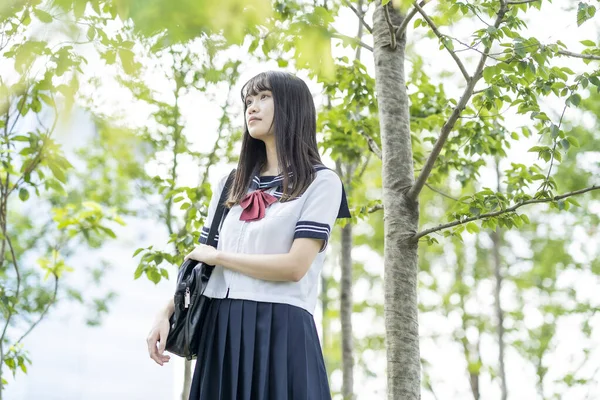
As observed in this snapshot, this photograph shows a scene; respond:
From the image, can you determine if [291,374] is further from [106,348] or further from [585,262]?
[106,348]

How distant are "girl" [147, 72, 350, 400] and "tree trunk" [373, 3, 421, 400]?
679 mm

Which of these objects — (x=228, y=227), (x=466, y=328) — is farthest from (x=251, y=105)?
(x=466, y=328)

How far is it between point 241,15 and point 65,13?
10.8 inches

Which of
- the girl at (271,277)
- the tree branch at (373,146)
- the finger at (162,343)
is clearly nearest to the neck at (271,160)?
the girl at (271,277)

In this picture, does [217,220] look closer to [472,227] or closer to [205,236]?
[205,236]

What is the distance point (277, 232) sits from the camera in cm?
211

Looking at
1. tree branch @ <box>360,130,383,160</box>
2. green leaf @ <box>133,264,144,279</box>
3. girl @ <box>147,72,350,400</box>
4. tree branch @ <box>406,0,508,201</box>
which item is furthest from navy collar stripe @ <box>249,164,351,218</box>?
green leaf @ <box>133,264,144,279</box>

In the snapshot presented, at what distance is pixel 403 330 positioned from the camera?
274cm

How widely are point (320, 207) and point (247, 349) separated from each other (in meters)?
0.49

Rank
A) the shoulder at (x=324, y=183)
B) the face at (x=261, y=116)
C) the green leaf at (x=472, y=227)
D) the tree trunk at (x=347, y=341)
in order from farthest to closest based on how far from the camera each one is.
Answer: the tree trunk at (x=347, y=341), the green leaf at (x=472, y=227), the face at (x=261, y=116), the shoulder at (x=324, y=183)

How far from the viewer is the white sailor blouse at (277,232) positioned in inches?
82.2

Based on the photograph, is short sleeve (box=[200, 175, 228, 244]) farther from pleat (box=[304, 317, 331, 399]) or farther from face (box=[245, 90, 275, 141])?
pleat (box=[304, 317, 331, 399])

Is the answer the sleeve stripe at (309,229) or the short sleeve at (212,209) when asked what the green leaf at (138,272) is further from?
the sleeve stripe at (309,229)

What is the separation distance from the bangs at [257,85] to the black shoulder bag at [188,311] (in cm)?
63
